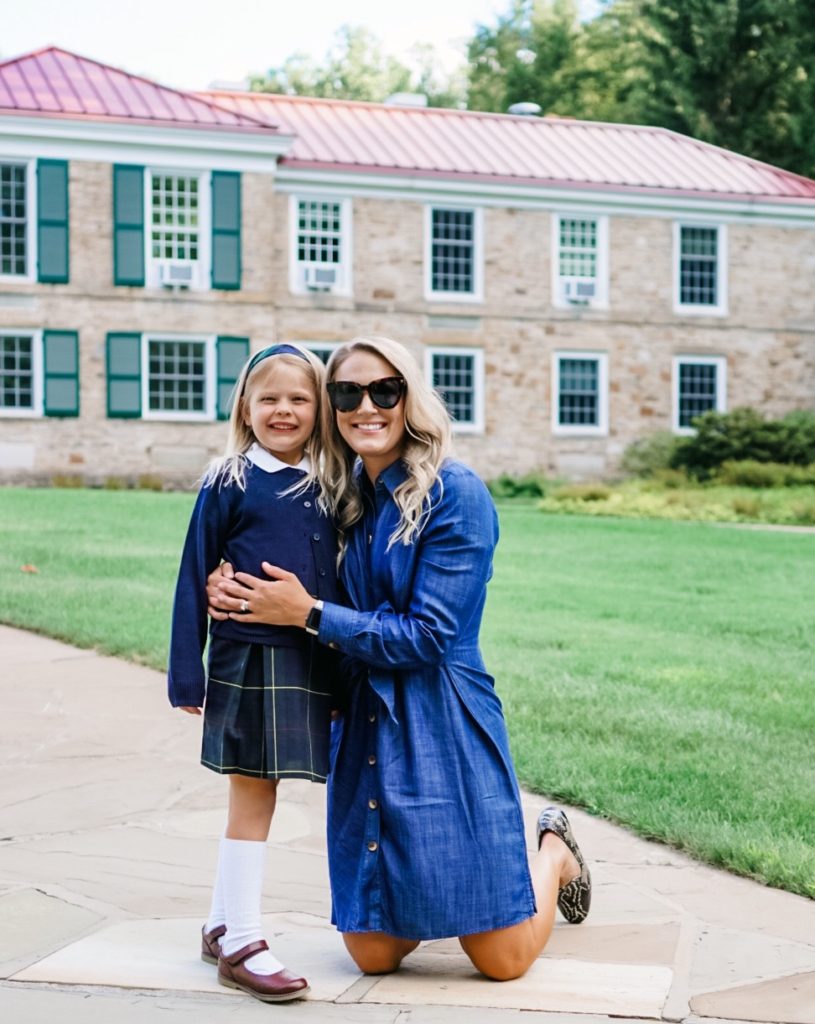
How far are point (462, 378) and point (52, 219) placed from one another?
8306mm

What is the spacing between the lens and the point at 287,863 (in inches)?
178

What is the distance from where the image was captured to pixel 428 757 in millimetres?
3432

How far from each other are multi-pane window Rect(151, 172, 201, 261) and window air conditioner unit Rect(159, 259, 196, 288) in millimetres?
269

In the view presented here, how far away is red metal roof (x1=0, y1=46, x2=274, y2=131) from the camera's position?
25656 millimetres

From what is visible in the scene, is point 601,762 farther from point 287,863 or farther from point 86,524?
point 86,524

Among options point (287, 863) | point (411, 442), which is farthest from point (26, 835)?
point (411, 442)

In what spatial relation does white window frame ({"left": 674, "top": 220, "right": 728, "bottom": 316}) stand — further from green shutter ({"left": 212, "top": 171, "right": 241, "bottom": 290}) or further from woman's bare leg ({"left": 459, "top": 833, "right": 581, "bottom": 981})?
woman's bare leg ({"left": 459, "top": 833, "right": 581, "bottom": 981})

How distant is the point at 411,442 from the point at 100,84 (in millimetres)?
24875

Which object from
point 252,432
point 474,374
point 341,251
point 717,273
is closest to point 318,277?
point 341,251

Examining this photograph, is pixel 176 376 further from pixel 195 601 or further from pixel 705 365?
pixel 195 601

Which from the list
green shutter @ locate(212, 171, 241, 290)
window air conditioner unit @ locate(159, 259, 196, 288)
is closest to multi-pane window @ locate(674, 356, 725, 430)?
green shutter @ locate(212, 171, 241, 290)

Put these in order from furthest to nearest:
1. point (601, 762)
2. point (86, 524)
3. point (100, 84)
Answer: point (100, 84)
point (86, 524)
point (601, 762)

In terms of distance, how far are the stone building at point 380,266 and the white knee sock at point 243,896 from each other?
2108 centimetres

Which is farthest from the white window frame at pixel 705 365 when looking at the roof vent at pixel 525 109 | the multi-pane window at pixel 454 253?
the roof vent at pixel 525 109
